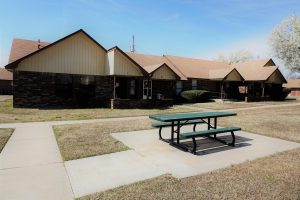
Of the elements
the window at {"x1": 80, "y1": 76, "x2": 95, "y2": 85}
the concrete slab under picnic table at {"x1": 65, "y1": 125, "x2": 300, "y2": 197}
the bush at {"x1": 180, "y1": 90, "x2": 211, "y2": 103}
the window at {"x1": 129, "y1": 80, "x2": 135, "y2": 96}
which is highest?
the window at {"x1": 80, "y1": 76, "x2": 95, "y2": 85}

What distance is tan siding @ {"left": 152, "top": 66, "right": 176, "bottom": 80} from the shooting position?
24.0 metres

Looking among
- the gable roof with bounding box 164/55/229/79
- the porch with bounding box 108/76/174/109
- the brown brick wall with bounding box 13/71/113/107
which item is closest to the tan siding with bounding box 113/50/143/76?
the porch with bounding box 108/76/174/109

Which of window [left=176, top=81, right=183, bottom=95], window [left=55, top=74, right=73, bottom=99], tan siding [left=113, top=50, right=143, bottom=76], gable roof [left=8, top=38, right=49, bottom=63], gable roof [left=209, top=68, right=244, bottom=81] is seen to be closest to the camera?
gable roof [left=8, top=38, right=49, bottom=63]

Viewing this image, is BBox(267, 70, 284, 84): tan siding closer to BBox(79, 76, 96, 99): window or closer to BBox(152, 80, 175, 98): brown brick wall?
BBox(152, 80, 175, 98): brown brick wall

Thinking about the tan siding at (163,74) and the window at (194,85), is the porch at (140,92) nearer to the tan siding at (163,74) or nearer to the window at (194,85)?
the tan siding at (163,74)

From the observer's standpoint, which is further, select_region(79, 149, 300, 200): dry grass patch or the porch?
the porch

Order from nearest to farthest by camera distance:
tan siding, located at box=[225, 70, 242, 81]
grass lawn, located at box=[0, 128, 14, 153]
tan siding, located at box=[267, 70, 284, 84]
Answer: grass lawn, located at box=[0, 128, 14, 153] → tan siding, located at box=[225, 70, 242, 81] → tan siding, located at box=[267, 70, 284, 84]

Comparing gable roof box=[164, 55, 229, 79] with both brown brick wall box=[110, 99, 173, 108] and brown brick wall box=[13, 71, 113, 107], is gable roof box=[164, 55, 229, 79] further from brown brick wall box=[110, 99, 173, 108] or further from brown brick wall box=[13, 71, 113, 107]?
brown brick wall box=[13, 71, 113, 107]

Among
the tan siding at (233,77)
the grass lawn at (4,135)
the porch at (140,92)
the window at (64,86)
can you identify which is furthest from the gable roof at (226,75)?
the grass lawn at (4,135)

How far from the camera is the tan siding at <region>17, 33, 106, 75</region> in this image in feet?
61.6

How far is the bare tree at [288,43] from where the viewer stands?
124 ft

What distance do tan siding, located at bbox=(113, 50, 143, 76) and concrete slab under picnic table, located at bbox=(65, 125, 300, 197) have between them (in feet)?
40.2

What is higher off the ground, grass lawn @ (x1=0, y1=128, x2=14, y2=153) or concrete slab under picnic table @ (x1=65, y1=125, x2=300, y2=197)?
grass lawn @ (x1=0, y1=128, x2=14, y2=153)

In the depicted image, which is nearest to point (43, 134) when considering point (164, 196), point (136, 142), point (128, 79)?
point (136, 142)
